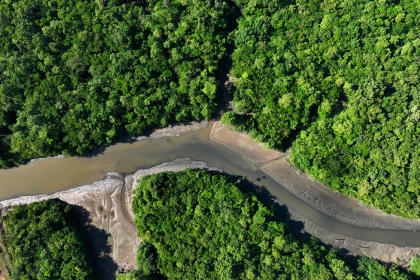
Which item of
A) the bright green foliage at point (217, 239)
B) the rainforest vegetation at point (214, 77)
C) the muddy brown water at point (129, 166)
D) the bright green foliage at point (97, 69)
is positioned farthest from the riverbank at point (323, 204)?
the bright green foliage at point (97, 69)

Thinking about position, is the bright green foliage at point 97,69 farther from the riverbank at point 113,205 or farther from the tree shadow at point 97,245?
the tree shadow at point 97,245

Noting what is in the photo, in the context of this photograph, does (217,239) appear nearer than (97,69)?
Yes

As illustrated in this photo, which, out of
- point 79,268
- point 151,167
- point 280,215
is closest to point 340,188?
point 280,215

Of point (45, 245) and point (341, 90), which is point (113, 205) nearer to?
point (45, 245)

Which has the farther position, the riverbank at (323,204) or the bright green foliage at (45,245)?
the riverbank at (323,204)

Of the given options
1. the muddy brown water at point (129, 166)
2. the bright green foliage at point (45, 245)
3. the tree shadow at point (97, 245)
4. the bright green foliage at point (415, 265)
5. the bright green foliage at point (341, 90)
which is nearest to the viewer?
the bright green foliage at point (45, 245)

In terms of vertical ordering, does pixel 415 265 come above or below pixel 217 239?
above

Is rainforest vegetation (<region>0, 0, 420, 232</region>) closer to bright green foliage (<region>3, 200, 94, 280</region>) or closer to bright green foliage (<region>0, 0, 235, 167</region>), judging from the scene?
bright green foliage (<region>0, 0, 235, 167</region>)

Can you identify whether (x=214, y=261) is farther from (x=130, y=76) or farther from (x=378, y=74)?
(x=378, y=74)

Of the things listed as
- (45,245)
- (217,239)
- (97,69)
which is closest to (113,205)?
(45,245)
